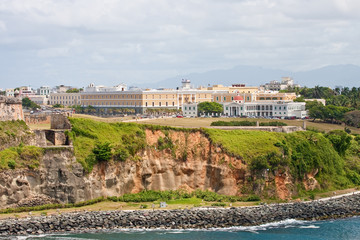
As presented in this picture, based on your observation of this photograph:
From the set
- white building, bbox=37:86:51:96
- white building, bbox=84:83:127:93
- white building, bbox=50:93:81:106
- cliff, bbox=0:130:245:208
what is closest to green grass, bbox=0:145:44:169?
cliff, bbox=0:130:245:208

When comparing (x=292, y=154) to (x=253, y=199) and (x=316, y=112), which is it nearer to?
(x=253, y=199)

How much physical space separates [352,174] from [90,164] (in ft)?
85.1

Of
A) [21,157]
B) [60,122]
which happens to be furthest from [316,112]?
[21,157]

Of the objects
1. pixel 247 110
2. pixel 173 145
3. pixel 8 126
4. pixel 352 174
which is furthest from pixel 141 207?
pixel 247 110

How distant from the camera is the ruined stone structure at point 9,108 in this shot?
47688 millimetres

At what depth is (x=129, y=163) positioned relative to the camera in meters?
48.6

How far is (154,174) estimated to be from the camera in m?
50.5

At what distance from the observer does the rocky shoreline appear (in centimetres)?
3991

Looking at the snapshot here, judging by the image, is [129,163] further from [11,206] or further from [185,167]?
[11,206]

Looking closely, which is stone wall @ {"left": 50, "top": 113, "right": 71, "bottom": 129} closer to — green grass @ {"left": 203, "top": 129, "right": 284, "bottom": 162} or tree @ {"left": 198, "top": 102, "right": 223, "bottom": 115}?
green grass @ {"left": 203, "top": 129, "right": 284, "bottom": 162}

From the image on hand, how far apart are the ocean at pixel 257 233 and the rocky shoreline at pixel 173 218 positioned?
815mm

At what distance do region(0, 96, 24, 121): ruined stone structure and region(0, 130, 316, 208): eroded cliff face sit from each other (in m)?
5.42

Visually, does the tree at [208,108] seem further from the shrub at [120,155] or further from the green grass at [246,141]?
the shrub at [120,155]

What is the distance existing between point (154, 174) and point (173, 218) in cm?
853
